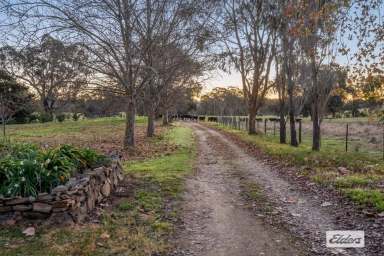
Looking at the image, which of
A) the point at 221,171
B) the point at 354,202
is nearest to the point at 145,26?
the point at 221,171

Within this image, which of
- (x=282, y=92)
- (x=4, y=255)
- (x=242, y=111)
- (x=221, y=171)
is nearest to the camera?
(x=4, y=255)

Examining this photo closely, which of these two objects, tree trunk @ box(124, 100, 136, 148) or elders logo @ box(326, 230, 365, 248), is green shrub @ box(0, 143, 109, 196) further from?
tree trunk @ box(124, 100, 136, 148)

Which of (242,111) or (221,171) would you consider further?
(242,111)

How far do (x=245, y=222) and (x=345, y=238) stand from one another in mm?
1403

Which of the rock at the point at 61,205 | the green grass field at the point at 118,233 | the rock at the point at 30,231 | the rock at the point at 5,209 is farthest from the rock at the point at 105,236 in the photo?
the rock at the point at 5,209

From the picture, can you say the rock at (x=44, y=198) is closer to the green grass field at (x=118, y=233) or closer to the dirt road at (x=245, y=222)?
the green grass field at (x=118, y=233)


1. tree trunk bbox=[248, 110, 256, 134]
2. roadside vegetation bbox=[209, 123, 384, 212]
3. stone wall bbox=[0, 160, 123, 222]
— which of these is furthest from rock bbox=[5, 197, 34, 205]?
tree trunk bbox=[248, 110, 256, 134]

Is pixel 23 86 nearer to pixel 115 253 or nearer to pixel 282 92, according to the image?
pixel 282 92

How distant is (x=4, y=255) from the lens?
4.07m

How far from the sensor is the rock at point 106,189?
6320mm

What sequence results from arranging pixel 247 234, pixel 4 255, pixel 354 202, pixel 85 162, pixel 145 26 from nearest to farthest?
pixel 4 255 < pixel 247 234 < pixel 354 202 < pixel 85 162 < pixel 145 26

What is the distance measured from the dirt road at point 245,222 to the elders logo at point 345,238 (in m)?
0.11

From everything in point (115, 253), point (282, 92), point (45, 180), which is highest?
point (282, 92)

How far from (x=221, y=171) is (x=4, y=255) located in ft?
21.0
